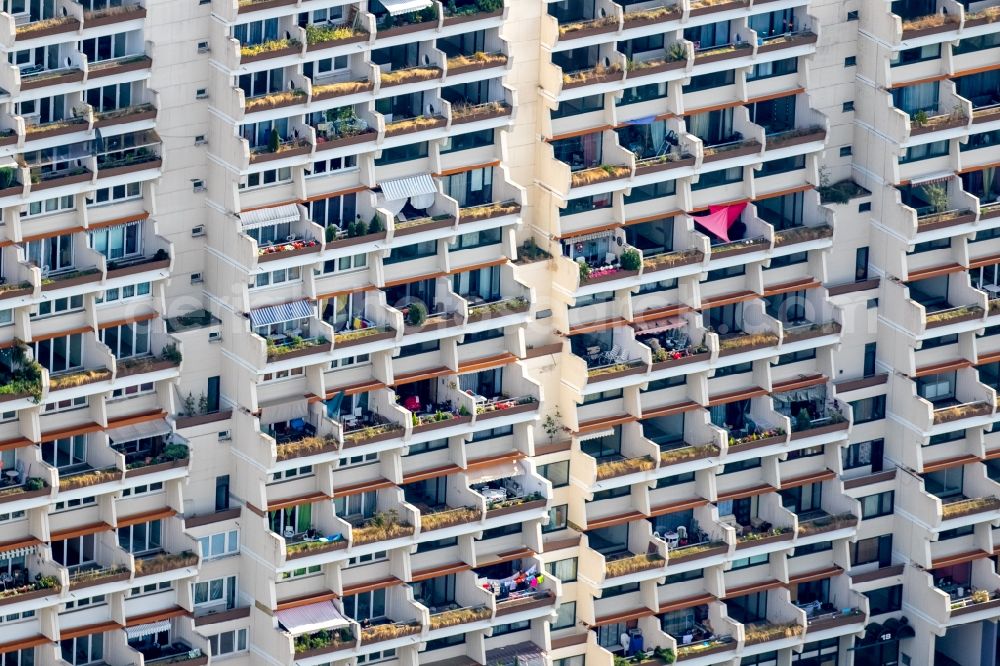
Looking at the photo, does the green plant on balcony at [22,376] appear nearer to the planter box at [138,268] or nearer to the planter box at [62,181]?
the planter box at [138,268]

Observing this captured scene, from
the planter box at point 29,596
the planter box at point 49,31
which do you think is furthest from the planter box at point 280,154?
the planter box at point 29,596

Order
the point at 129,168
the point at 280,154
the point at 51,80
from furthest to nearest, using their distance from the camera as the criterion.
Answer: the point at 280,154
the point at 129,168
the point at 51,80

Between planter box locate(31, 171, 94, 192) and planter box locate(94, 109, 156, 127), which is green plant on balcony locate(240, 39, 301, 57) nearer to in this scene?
planter box locate(94, 109, 156, 127)

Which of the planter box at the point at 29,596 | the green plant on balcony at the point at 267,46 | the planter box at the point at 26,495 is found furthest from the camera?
the planter box at the point at 29,596

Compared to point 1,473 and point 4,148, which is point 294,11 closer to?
point 4,148

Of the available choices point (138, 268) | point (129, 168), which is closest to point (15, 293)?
point (138, 268)

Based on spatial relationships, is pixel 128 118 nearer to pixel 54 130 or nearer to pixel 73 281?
pixel 54 130
